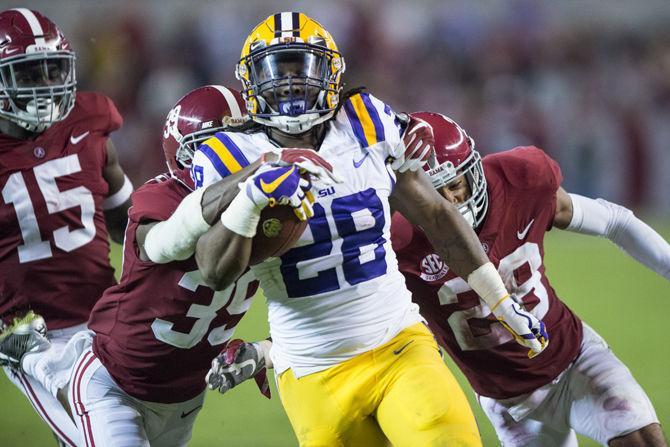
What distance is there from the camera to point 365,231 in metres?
2.94

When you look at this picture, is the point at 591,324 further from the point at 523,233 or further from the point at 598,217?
the point at 523,233

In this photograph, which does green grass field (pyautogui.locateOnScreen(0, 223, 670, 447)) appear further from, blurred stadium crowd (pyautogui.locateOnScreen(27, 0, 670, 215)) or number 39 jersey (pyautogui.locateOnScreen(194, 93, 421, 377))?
number 39 jersey (pyautogui.locateOnScreen(194, 93, 421, 377))

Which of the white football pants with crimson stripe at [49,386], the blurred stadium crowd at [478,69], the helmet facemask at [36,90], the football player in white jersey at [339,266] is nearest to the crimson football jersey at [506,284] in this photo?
the football player in white jersey at [339,266]

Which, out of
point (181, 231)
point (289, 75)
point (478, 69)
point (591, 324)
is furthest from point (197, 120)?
point (478, 69)

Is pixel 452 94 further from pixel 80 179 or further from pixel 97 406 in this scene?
pixel 97 406

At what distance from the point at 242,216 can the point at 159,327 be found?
38.5 inches

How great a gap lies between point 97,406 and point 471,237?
1.37m

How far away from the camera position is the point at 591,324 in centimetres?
671

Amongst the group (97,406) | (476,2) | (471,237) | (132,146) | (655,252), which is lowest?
(132,146)

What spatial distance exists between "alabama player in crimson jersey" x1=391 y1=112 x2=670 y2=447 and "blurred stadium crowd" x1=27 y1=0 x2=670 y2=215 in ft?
21.3

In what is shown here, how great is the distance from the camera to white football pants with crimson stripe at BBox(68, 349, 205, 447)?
11.4 feet

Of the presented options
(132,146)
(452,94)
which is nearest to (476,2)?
(452,94)

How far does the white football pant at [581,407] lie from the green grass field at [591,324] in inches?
27.6

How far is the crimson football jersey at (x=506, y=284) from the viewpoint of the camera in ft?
11.7
